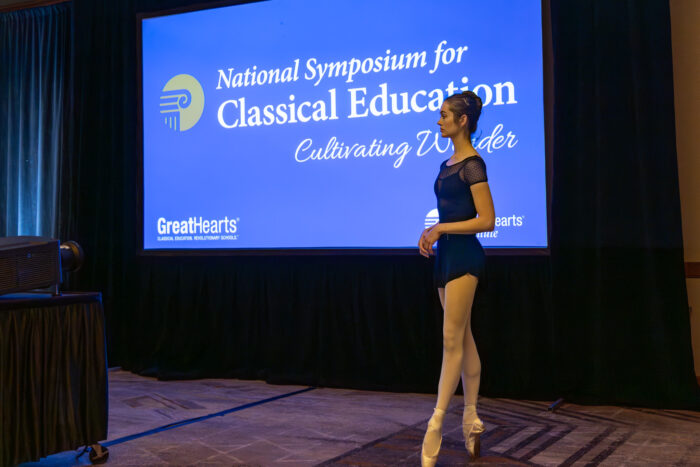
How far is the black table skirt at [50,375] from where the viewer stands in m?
2.45

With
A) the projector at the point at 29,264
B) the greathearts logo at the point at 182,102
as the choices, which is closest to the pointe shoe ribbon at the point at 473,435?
the projector at the point at 29,264

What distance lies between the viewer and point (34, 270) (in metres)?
2.57

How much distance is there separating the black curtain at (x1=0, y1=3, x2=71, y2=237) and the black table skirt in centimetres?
326

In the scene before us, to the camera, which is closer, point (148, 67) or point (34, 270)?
point (34, 270)

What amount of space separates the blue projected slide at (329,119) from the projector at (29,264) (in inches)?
76.9

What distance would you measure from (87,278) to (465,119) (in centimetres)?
366

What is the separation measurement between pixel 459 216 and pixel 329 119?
1979 millimetres

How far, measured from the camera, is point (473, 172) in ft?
8.54

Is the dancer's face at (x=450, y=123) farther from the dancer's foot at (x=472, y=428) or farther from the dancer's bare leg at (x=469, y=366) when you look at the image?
the dancer's foot at (x=472, y=428)

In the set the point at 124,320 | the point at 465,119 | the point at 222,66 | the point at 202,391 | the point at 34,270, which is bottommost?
the point at 202,391

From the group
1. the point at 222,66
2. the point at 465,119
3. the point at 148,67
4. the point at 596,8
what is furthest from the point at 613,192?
the point at 148,67

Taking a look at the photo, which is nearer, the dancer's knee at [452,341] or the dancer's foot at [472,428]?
the dancer's knee at [452,341]

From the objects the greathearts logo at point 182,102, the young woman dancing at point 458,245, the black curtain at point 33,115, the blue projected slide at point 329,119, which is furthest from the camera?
the black curtain at point 33,115

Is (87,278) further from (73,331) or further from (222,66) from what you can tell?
(73,331)
